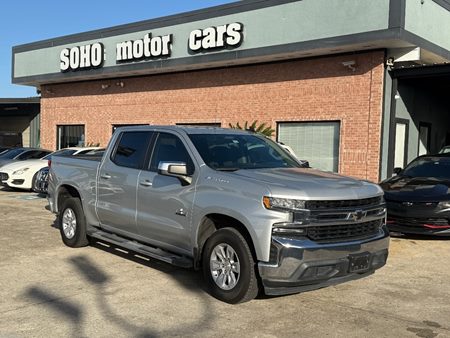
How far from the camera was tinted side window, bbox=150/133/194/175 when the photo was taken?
19.8ft

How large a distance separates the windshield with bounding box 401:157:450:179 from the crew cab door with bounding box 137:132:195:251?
5.98 metres

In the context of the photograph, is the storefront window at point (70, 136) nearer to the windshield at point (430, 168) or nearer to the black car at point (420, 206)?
the windshield at point (430, 168)

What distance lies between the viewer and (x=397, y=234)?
9594mm

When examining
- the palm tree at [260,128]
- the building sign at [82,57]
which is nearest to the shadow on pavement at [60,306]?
the palm tree at [260,128]

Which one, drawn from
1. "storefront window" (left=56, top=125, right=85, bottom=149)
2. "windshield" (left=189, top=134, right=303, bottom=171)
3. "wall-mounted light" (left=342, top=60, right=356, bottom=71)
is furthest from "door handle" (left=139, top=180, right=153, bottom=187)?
"storefront window" (left=56, top=125, right=85, bottom=149)

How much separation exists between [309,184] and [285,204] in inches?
14.7

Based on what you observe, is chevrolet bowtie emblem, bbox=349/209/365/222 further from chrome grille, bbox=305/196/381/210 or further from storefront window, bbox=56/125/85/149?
storefront window, bbox=56/125/85/149

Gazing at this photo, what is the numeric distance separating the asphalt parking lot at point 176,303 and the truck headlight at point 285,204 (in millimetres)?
1045

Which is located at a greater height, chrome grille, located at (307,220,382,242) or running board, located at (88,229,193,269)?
chrome grille, located at (307,220,382,242)

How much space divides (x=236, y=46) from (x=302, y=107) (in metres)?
2.82

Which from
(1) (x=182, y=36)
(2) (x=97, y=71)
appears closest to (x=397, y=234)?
(1) (x=182, y=36)

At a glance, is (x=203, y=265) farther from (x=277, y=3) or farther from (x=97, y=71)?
(x=97, y=71)

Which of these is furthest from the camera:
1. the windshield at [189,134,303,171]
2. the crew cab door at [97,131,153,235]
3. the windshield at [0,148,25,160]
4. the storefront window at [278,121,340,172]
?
the windshield at [0,148,25,160]

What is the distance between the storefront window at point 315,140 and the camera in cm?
1533
